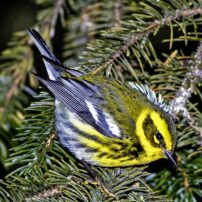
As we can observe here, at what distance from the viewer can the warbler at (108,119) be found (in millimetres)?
2309

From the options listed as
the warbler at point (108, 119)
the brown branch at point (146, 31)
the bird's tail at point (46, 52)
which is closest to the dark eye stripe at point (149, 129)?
the warbler at point (108, 119)

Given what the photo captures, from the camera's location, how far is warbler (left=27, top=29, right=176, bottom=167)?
2.31 metres

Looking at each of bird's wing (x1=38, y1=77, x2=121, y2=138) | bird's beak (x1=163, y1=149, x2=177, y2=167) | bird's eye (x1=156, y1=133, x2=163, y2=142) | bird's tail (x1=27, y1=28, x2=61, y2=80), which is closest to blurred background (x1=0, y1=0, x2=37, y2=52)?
bird's tail (x1=27, y1=28, x2=61, y2=80)

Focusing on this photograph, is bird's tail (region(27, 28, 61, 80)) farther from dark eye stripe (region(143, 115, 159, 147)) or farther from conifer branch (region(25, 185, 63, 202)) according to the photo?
conifer branch (region(25, 185, 63, 202))

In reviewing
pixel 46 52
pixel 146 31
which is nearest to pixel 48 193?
pixel 146 31

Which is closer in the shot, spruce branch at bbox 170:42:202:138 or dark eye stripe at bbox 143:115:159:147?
spruce branch at bbox 170:42:202:138

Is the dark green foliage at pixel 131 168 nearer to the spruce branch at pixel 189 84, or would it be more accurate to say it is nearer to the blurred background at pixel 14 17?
the spruce branch at pixel 189 84

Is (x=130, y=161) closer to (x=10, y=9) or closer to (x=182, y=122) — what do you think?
(x=182, y=122)

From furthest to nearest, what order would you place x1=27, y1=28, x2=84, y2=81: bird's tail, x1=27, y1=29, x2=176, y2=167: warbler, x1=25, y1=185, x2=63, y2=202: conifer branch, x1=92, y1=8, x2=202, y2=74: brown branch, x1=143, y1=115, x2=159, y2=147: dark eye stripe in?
x1=27, y1=28, x2=84, y2=81: bird's tail, x1=143, y1=115, x2=159, y2=147: dark eye stripe, x1=27, y1=29, x2=176, y2=167: warbler, x1=92, y1=8, x2=202, y2=74: brown branch, x1=25, y1=185, x2=63, y2=202: conifer branch

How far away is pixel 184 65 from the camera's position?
7.41ft

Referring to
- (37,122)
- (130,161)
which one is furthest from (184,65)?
(37,122)

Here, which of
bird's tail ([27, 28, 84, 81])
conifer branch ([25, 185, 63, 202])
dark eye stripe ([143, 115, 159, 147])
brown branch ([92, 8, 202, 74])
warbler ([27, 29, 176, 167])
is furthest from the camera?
bird's tail ([27, 28, 84, 81])

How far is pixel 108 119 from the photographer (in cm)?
247

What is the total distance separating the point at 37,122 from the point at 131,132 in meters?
0.46
